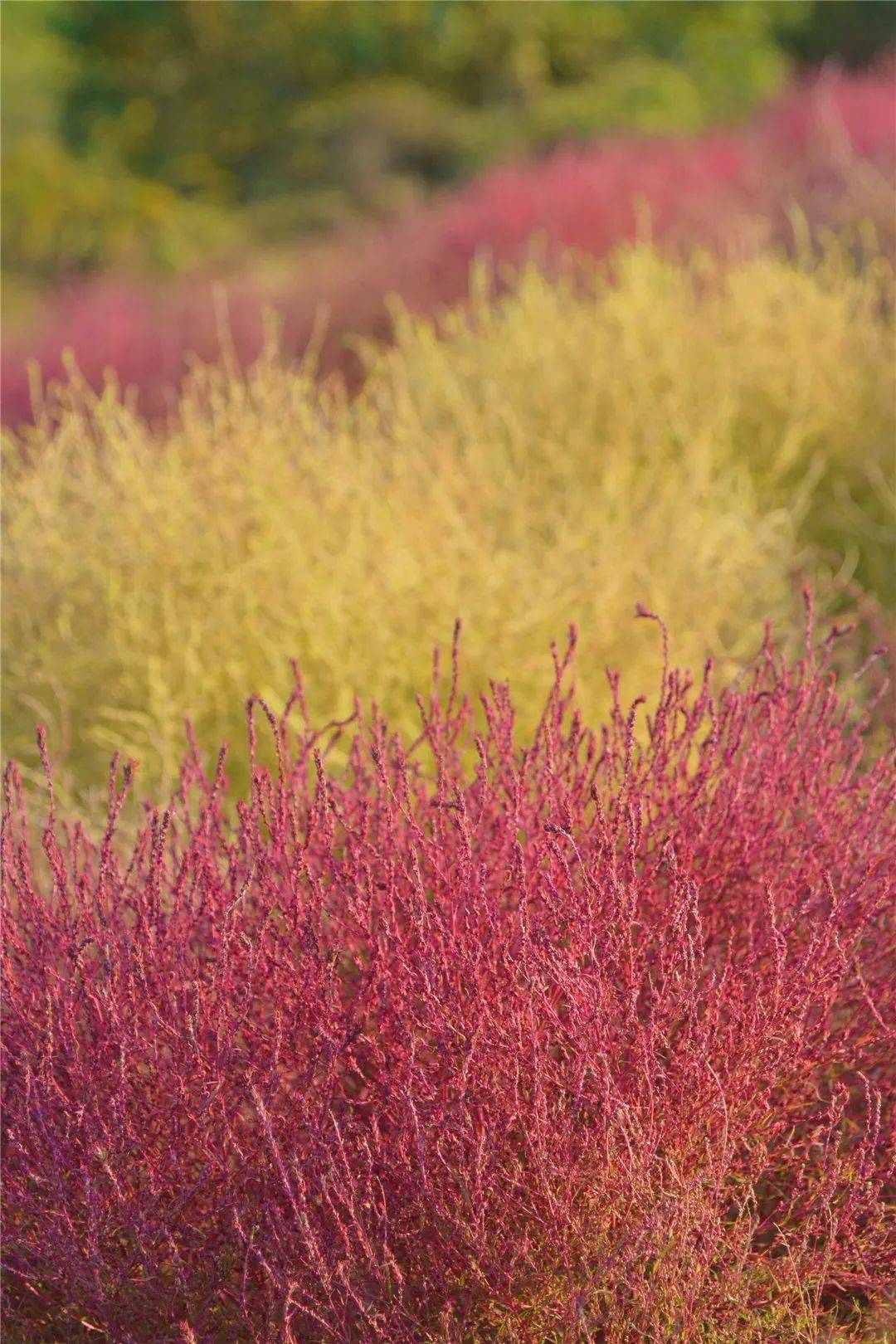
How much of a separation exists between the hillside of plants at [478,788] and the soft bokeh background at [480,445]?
0.9 inches

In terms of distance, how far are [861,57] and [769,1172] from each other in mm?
17360

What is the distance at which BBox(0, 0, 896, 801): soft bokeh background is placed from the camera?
370 cm

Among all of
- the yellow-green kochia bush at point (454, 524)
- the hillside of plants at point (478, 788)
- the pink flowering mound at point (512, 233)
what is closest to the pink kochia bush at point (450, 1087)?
the hillside of plants at point (478, 788)

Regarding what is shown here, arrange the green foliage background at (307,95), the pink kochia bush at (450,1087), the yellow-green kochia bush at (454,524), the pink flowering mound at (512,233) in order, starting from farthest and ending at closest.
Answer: the green foliage background at (307,95)
the pink flowering mound at (512,233)
the yellow-green kochia bush at (454,524)
the pink kochia bush at (450,1087)

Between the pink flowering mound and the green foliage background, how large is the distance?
6819 mm

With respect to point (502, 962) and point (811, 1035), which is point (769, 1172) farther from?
point (502, 962)

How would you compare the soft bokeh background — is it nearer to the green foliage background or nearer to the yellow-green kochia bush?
the yellow-green kochia bush

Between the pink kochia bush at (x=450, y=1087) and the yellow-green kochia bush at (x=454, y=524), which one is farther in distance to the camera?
the yellow-green kochia bush at (x=454, y=524)

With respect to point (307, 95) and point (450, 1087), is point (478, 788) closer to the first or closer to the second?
point (450, 1087)

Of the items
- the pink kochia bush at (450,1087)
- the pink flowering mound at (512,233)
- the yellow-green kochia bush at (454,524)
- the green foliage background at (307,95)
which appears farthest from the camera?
the green foliage background at (307,95)

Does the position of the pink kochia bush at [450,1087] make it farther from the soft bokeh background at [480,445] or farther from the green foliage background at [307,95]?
the green foliage background at [307,95]

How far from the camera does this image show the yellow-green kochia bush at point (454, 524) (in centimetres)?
367

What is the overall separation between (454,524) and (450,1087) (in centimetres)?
214

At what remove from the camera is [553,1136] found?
1789mm
